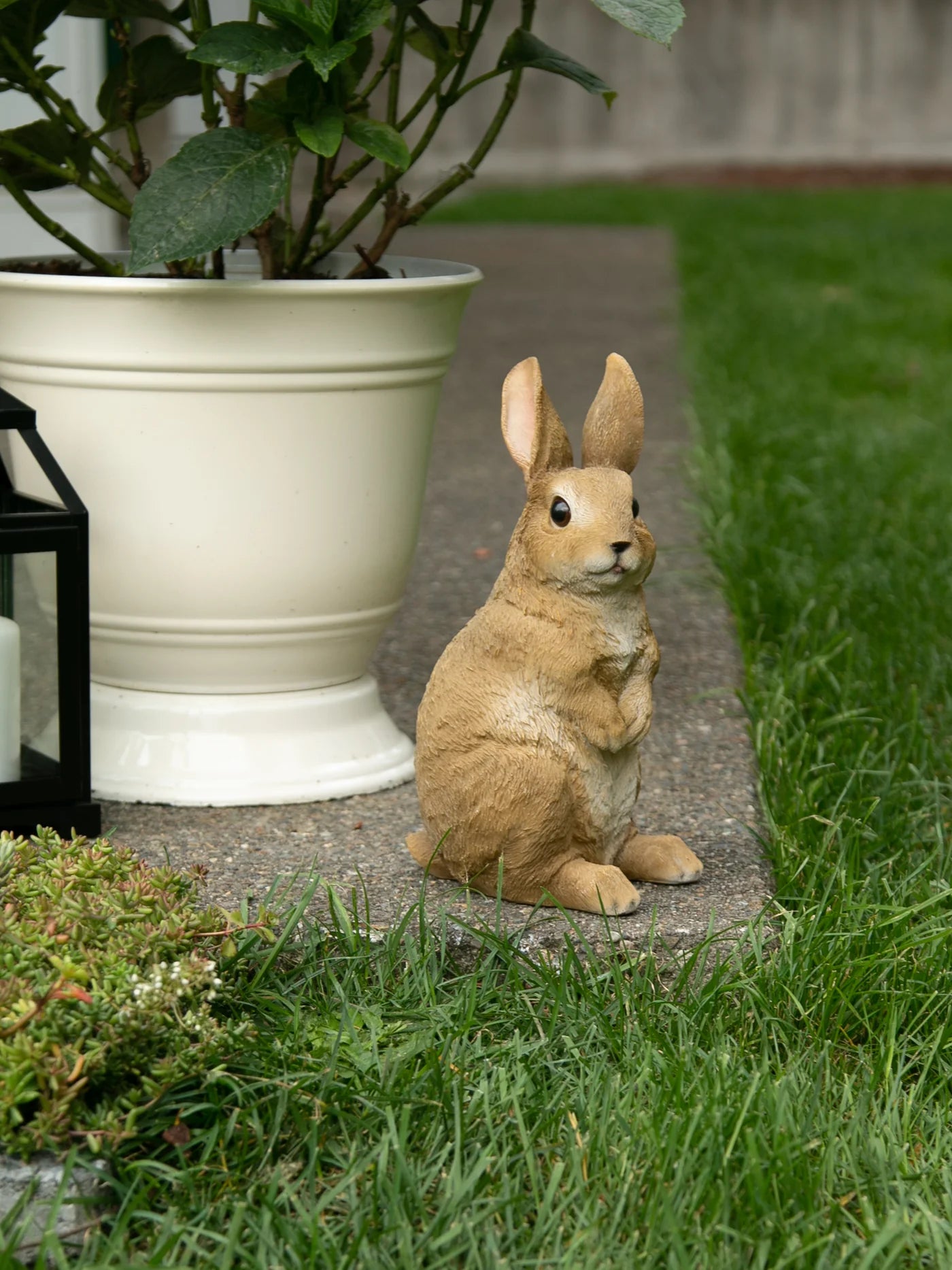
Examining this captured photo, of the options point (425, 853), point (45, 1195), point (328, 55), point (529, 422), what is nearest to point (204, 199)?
point (328, 55)

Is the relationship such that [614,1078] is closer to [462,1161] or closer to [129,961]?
[462,1161]

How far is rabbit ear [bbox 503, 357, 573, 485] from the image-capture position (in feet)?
5.52

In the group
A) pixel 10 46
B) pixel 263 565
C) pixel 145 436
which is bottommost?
pixel 263 565

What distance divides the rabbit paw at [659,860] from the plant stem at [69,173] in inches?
37.5

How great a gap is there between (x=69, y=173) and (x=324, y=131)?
37 cm

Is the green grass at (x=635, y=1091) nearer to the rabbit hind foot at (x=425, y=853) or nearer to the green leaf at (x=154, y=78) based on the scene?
the rabbit hind foot at (x=425, y=853)

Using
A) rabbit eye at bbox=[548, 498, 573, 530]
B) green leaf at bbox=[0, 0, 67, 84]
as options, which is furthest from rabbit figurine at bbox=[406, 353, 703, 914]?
green leaf at bbox=[0, 0, 67, 84]

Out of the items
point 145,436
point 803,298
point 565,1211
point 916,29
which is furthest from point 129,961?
point 916,29

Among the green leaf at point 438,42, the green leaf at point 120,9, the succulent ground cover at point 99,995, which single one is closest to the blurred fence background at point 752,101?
the green leaf at point 438,42

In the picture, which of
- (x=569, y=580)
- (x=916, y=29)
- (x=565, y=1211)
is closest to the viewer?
(x=565, y=1211)

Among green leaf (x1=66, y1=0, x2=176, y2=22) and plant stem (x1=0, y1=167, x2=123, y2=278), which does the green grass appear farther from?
green leaf (x1=66, y1=0, x2=176, y2=22)

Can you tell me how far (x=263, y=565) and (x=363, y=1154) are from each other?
2.66 feet

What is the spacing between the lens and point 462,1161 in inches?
54.6

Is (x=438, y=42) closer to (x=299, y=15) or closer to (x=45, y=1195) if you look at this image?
(x=299, y=15)
